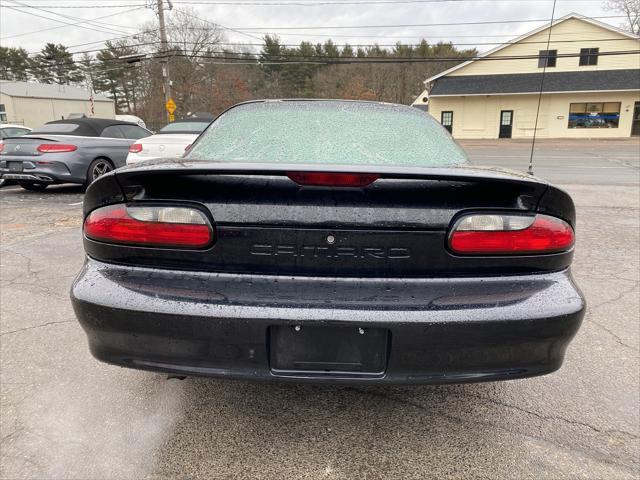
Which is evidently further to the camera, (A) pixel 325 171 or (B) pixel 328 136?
(B) pixel 328 136

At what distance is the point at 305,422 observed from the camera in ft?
6.77

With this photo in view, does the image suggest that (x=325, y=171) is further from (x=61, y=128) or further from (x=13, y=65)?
(x=13, y=65)

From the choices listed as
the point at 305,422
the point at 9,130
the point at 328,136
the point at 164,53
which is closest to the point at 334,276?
the point at 305,422

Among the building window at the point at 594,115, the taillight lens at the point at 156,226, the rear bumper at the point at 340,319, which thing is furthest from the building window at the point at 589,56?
the taillight lens at the point at 156,226

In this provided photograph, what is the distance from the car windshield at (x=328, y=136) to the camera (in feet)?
7.10

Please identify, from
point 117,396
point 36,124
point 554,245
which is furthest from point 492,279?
point 36,124

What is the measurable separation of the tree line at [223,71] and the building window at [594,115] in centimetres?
1373

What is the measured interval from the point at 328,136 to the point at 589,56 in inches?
1462

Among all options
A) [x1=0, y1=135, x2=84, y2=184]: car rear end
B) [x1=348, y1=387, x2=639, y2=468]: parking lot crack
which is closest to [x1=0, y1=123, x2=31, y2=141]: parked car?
[x1=0, y1=135, x2=84, y2=184]: car rear end

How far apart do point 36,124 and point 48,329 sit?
5141 centimetres

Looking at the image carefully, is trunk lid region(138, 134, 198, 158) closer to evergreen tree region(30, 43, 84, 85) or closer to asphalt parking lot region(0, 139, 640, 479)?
asphalt parking lot region(0, 139, 640, 479)

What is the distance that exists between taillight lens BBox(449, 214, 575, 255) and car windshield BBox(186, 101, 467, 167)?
48 cm

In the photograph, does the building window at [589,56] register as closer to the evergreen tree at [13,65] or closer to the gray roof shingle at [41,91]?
the gray roof shingle at [41,91]

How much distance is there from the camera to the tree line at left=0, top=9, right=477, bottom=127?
42.7 meters
